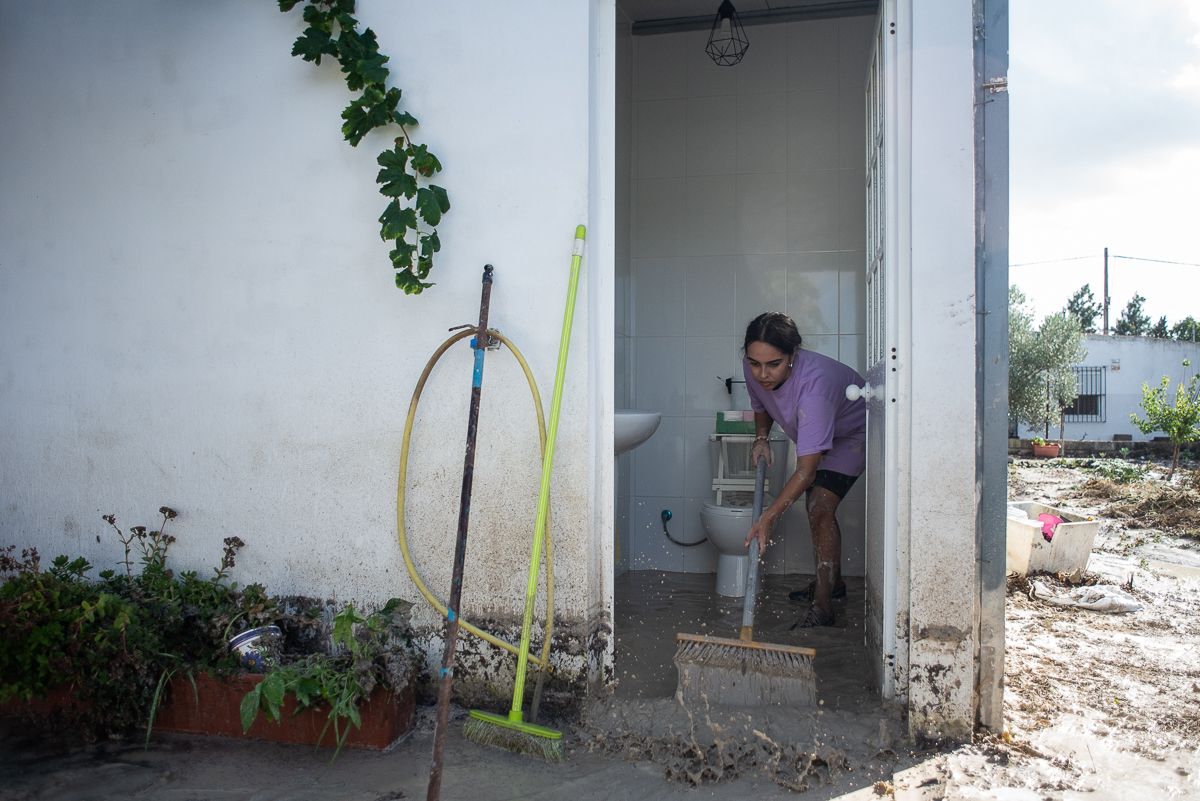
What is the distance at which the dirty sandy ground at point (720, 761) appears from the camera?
1.99 m

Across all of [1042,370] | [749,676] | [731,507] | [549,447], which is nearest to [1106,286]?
[1042,370]

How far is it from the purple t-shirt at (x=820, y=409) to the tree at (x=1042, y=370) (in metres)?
11.9

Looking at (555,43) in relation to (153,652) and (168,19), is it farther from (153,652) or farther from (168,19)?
(153,652)

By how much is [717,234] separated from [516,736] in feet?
10.0

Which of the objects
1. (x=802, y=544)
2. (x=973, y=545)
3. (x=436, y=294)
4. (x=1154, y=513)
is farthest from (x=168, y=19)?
(x=1154, y=513)

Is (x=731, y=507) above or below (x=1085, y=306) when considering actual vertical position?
below

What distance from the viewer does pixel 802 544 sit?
4352mm

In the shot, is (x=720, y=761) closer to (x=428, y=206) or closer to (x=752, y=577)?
(x=752, y=577)

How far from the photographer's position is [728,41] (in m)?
4.30

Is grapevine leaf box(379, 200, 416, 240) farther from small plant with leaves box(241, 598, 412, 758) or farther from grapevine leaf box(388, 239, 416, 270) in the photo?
small plant with leaves box(241, 598, 412, 758)

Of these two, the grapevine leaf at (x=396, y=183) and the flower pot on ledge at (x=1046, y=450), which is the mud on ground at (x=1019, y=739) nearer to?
the grapevine leaf at (x=396, y=183)

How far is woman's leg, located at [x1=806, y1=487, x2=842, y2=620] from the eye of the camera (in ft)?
10.7

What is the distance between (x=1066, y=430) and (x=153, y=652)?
18121mm

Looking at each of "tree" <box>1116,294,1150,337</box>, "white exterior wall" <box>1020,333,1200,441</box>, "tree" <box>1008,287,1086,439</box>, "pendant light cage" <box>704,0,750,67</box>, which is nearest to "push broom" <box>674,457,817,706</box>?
"pendant light cage" <box>704,0,750,67</box>
